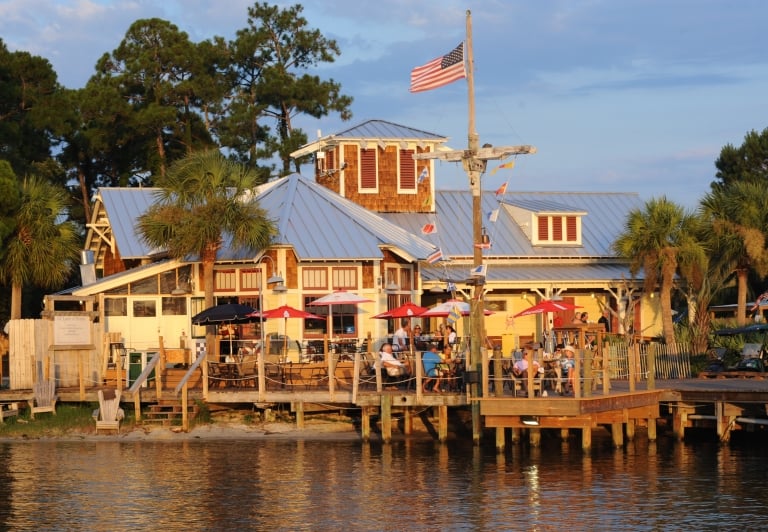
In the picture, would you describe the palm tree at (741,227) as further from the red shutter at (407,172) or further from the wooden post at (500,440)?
the wooden post at (500,440)

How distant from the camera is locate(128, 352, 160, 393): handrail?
3612cm

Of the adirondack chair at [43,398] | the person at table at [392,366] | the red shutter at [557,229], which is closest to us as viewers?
the person at table at [392,366]

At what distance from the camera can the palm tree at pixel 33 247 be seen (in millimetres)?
43969

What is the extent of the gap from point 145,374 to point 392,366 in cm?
694

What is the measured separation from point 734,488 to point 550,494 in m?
3.94

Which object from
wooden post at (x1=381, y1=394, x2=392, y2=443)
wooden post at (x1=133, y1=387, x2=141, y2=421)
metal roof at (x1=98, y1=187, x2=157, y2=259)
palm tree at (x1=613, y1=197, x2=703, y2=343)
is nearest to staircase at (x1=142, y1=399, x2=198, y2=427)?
wooden post at (x1=133, y1=387, x2=141, y2=421)

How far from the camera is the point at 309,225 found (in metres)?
43.8

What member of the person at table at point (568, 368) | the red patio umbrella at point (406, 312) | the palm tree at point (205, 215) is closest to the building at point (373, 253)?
the palm tree at point (205, 215)

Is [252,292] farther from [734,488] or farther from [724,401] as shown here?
[734,488]

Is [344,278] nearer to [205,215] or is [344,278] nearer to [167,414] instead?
[205,215]

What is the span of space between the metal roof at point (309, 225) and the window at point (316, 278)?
61 centimetres

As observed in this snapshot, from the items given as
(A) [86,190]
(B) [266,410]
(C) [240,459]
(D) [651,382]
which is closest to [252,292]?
(B) [266,410]

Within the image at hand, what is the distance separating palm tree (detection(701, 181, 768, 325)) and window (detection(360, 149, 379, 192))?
12.3 m

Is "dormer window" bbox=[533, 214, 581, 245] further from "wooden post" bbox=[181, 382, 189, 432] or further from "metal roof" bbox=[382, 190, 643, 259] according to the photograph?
"wooden post" bbox=[181, 382, 189, 432]
